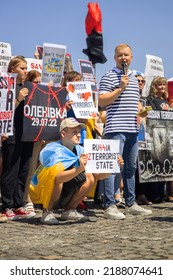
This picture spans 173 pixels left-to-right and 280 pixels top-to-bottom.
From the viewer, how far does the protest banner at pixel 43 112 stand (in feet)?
24.2

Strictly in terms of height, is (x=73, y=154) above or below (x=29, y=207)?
above

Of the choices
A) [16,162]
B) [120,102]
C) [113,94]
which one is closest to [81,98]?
[120,102]

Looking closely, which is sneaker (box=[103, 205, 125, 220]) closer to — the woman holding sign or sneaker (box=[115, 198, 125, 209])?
the woman holding sign

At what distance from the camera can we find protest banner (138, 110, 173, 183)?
8.62m

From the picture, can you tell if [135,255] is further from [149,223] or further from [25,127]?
[25,127]

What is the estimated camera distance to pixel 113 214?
6793 millimetres

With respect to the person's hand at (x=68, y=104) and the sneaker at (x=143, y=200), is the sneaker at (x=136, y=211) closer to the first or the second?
the sneaker at (x=143, y=200)

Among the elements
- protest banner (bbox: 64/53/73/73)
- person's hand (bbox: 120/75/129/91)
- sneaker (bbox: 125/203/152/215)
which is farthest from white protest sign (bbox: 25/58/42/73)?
sneaker (bbox: 125/203/152/215)

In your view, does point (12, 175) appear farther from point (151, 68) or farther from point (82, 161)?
point (151, 68)

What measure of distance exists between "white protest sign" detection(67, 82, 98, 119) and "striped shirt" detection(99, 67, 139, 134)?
66 cm

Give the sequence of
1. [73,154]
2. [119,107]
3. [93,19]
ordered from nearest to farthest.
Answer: [73,154] → [119,107] → [93,19]

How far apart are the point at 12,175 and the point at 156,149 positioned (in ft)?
8.90

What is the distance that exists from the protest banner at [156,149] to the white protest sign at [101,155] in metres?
1.95

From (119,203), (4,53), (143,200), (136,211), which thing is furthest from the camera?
(4,53)
